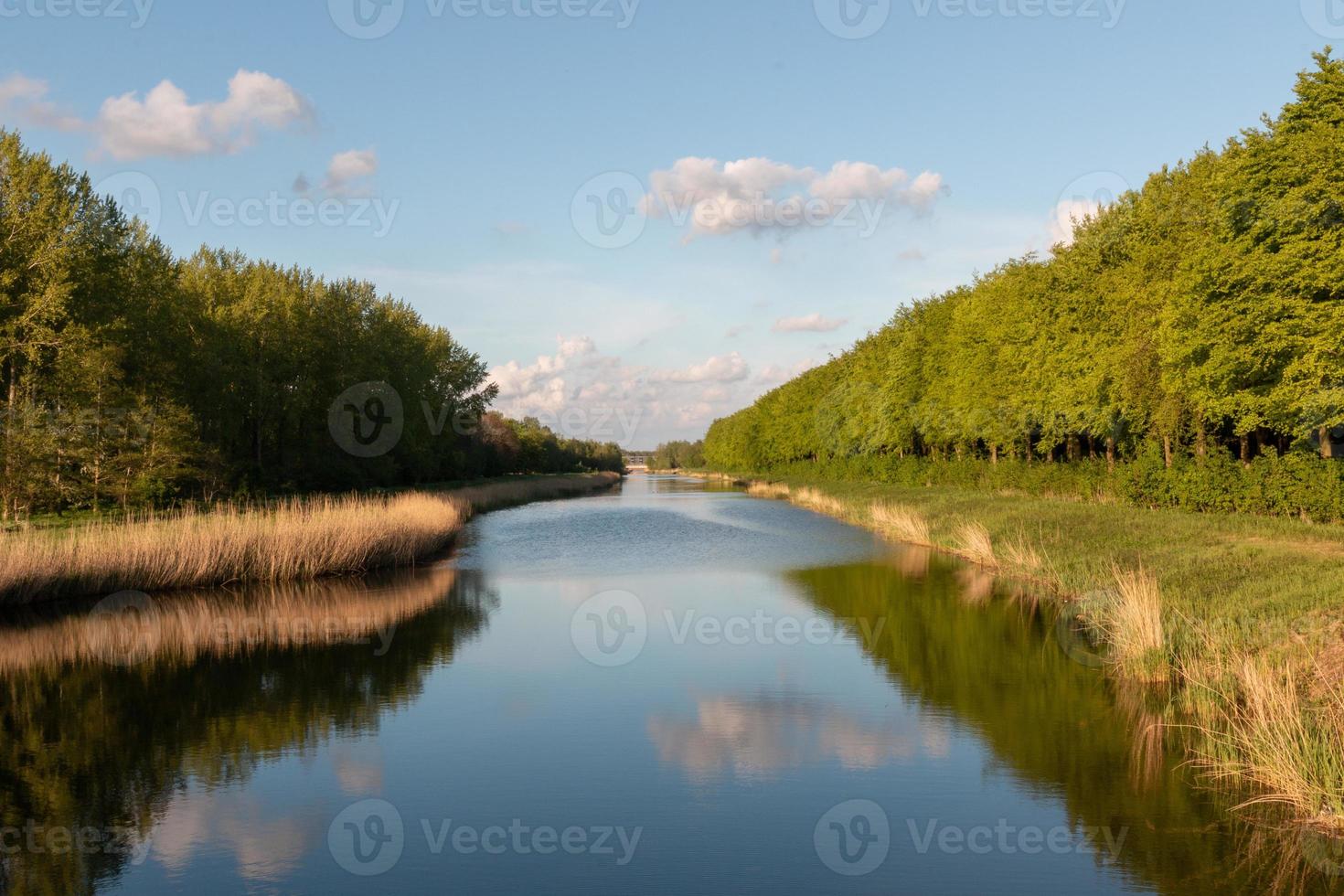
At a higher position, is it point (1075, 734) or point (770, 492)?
point (770, 492)

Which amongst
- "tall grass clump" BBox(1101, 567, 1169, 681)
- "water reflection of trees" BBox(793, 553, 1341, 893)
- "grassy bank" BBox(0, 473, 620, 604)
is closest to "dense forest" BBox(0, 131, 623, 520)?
"grassy bank" BBox(0, 473, 620, 604)

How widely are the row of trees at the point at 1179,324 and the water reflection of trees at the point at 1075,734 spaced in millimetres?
10147

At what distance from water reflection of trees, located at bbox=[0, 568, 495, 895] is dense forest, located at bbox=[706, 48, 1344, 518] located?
70.4 ft

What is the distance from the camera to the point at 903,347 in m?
59.2

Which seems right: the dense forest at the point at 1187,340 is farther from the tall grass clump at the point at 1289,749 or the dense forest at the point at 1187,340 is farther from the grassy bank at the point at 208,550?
the grassy bank at the point at 208,550

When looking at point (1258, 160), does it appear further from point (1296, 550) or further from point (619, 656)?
point (619, 656)

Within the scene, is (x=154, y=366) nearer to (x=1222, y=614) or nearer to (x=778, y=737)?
(x=778, y=737)

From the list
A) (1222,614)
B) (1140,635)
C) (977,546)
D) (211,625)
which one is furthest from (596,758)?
(977,546)

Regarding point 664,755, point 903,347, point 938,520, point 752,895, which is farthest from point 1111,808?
point 903,347

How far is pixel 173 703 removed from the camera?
1383 cm

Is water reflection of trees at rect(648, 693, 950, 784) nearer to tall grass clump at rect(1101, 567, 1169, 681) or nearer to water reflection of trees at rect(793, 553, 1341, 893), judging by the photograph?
water reflection of trees at rect(793, 553, 1341, 893)

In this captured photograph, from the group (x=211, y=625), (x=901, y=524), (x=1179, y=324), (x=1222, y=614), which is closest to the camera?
(x=1222, y=614)

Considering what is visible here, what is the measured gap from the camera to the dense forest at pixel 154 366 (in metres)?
33.5

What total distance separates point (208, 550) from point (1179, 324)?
28.5 m
